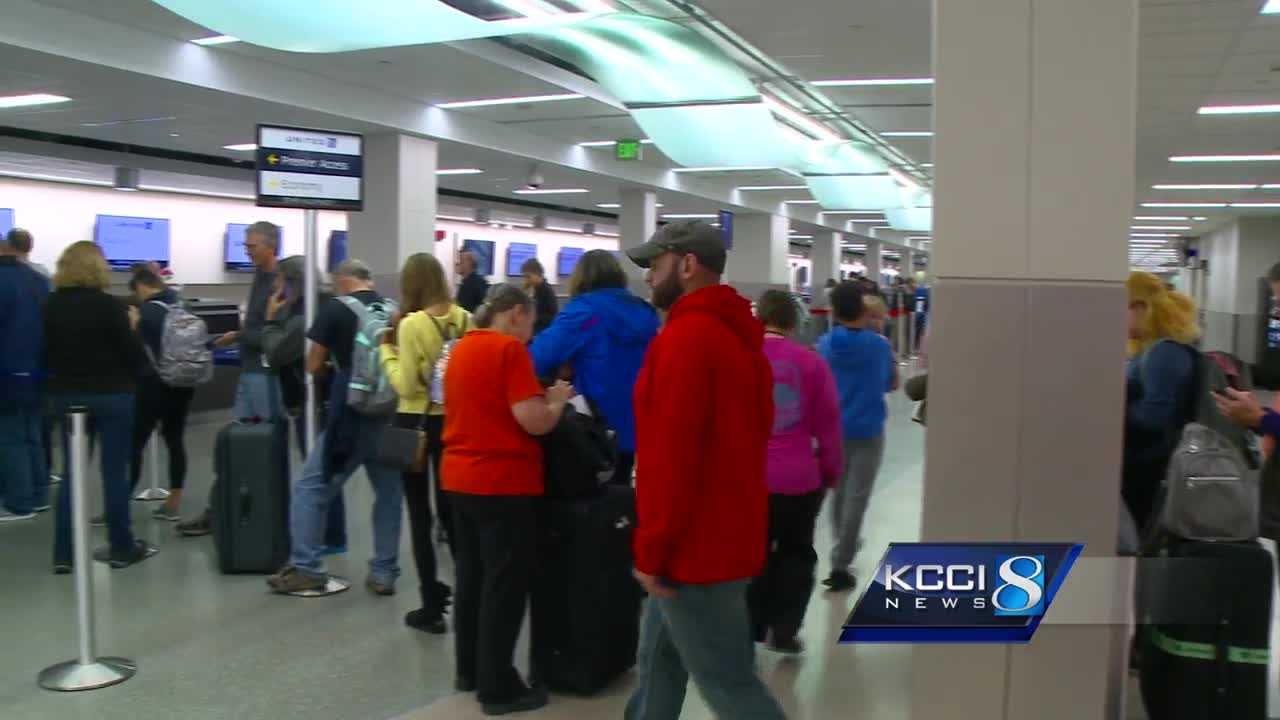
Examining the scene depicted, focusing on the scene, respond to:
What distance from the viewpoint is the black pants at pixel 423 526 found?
4512mm

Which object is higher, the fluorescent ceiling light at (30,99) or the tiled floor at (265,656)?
the fluorescent ceiling light at (30,99)

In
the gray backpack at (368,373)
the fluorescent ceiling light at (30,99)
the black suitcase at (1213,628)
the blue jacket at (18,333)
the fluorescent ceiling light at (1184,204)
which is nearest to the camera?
the black suitcase at (1213,628)

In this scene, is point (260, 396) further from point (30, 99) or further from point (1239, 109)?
point (1239, 109)

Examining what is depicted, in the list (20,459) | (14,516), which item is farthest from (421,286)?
(14,516)

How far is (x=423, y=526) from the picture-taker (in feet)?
14.9

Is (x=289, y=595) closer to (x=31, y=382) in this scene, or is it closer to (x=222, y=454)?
(x=222, y=454)

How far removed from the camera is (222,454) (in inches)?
208

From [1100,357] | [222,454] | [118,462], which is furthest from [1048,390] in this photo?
[118,462]

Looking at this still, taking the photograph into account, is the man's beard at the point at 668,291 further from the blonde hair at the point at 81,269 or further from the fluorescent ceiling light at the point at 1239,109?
the fluorescent ceiling light at the point at 1239,109

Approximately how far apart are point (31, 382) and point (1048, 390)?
6.24 meters

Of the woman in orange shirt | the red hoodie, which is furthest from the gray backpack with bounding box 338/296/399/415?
the red hoodie

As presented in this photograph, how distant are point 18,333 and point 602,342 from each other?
4.47 m

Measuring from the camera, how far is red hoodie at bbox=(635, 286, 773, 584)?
2.36 metres

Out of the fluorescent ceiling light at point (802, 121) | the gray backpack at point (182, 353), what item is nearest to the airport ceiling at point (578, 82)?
the fluorescent ceiling light at point (802, 121)
